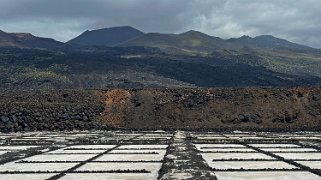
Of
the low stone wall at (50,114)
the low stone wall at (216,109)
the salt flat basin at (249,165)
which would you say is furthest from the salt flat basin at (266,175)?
the low stone wall at (50,114)

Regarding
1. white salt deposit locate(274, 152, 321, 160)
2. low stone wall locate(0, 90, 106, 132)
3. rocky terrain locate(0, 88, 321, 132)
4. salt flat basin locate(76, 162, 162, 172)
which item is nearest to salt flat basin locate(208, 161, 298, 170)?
white salt deposit locate(274, 152, 321, 160)

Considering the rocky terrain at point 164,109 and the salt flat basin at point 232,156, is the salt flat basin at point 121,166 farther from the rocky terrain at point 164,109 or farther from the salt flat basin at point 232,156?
the rocky terrain at point 164,109

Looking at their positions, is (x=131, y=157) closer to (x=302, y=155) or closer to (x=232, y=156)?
(x=232, y=156)

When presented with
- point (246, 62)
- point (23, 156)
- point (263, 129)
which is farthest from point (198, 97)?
point (246, 62)

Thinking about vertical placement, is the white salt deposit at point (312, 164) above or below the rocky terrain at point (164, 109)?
below

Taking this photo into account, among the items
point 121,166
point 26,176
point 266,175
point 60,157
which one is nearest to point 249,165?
point 266,175

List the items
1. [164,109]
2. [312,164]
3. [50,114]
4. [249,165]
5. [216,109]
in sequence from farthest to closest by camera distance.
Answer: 1. [164,109]
2. [216,109]
3. [50,114]
4. [312,164]
5. [249,165]

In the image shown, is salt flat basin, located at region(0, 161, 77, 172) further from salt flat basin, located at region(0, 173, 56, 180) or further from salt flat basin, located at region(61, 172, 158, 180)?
salt flat basin, located at region(61, 172, 158, 180)
